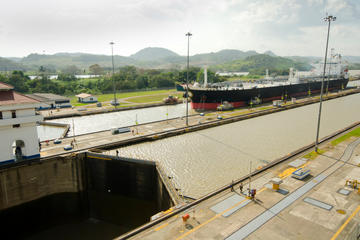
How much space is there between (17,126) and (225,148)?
22.4 metres

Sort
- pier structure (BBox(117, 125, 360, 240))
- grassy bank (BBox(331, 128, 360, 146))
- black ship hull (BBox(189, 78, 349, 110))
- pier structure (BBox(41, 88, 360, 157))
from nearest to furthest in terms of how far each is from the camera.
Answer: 1. pier structure (BBox(117, 125, 360, 240))
2. pier structure (BBox(41, 88, 360, 157))
3. grassy bank (BBox(331, 128, 360, 146))
4. black ship hull (BBox(189, 78, 349, 110))

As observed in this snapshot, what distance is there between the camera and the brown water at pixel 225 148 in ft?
78.9

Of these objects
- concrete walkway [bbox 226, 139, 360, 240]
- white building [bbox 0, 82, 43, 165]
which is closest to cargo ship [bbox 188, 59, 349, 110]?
concrete walkway [bbox 226, 139, 360, 240]

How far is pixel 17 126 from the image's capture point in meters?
21.5

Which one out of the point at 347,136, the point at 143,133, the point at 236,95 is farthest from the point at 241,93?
the point at 143,133

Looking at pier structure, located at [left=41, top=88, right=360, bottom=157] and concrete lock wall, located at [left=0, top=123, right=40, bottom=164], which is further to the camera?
pier structure, located at [left=41, top=88, right=360, bottom=157]

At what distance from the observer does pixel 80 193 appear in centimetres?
2431

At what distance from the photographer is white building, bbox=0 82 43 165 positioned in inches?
823

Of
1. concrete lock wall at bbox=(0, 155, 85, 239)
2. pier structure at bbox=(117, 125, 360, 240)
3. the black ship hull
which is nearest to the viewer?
pier structure at bbox=(117, 125, 360, 240)

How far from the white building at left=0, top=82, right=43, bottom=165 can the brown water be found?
990cm

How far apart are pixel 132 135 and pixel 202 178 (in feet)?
44.8

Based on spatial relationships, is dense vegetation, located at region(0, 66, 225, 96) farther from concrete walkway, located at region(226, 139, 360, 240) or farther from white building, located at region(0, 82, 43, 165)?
concrete walkway, located at region(226, 139, 360, 240)

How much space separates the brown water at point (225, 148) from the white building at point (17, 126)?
390 inches

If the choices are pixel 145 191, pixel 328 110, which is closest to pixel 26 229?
pixel 145 191
